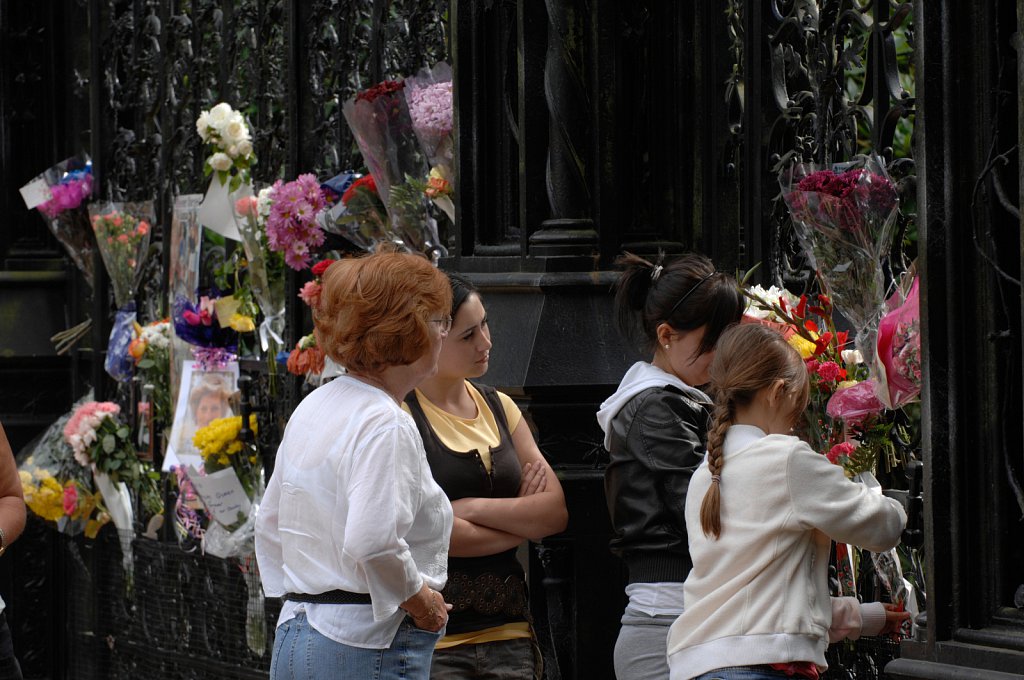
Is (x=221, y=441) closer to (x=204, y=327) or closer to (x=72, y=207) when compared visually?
(x=204, y=327)

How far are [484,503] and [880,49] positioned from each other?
5.23ft

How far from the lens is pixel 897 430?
4230 millimetres

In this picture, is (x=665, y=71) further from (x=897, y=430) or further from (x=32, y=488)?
(x=32, y=488)

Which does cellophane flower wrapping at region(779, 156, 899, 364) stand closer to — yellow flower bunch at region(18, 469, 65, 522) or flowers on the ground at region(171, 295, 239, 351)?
flowers on the ground at region(171, 295, 239, 351)

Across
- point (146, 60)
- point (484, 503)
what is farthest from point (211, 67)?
point (484, 503)

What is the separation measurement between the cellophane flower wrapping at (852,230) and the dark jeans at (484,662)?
118 cm

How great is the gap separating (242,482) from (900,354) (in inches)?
154

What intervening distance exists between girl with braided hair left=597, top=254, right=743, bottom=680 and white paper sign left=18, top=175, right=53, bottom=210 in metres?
5.48

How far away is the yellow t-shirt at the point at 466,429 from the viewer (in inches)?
176

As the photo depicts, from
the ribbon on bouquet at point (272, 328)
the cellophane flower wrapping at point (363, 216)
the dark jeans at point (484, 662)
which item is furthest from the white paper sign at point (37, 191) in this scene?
the dark jeans at point (484, 662)

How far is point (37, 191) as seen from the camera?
903cm

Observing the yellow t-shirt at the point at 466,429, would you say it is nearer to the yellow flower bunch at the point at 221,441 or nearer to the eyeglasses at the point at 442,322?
the eyeglasses at the point at 442,322

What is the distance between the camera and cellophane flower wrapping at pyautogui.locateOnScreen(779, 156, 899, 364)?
4.05 m

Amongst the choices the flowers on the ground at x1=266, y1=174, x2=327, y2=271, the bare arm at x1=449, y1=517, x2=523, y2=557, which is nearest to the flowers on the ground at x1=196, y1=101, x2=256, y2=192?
the flowers on the ground at x1=266, y1=174, x2=327, y2=271
